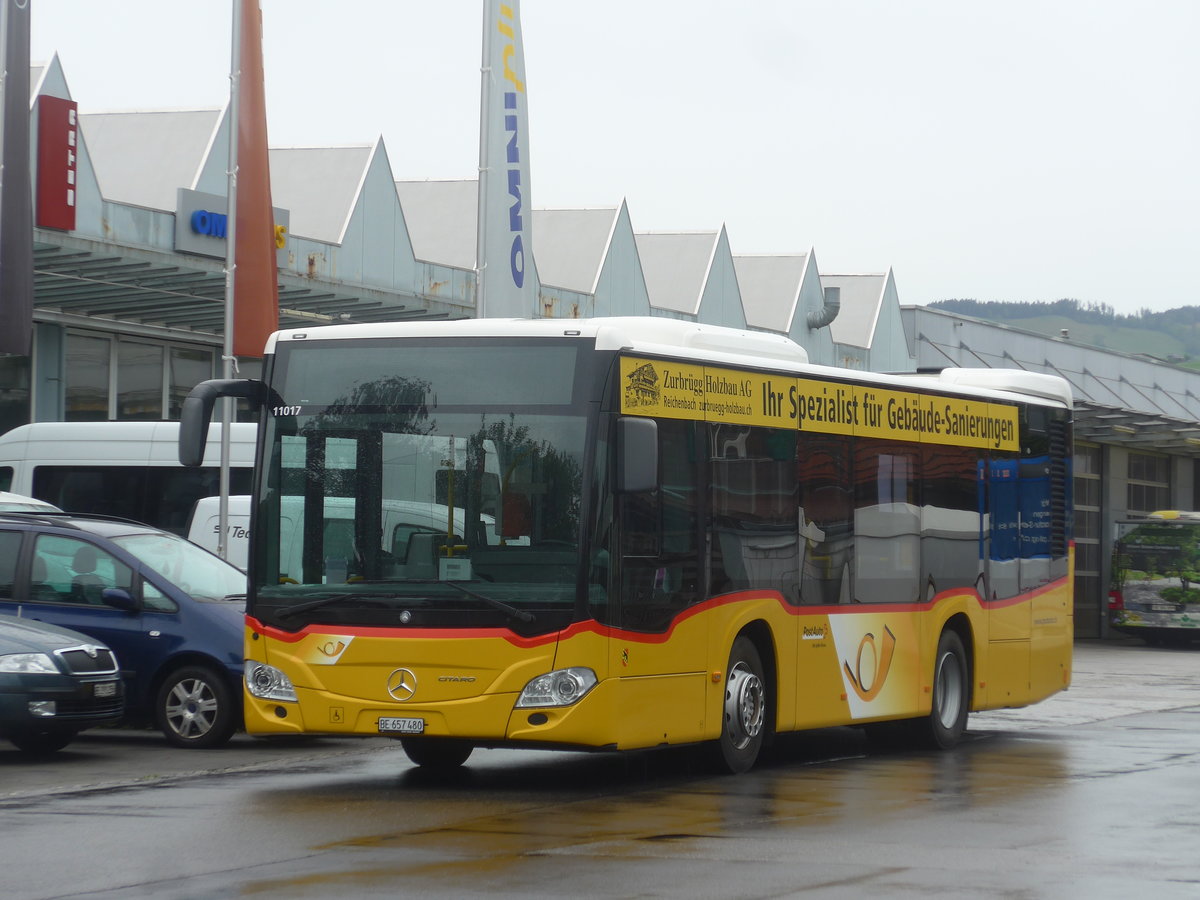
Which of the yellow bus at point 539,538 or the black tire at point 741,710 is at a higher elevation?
the yellow bus at point 539,538

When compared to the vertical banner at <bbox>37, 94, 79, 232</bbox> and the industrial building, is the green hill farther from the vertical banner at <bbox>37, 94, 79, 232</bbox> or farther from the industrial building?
the vertical banner at <bbox>37, 94, 79, 232</bbox>

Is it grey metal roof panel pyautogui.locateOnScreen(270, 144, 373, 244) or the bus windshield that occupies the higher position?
Result: grey metal roof panel pyautogui.locateOnScreen(270, 144, 373, 244)

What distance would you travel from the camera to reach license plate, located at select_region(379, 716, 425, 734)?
1129cm

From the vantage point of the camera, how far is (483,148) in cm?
2109

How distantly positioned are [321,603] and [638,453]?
82.1 inches

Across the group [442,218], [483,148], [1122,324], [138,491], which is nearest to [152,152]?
[138,491]

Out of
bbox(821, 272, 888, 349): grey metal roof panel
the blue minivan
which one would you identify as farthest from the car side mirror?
bbox(821, 272, 888, 349): grey metal roof panel

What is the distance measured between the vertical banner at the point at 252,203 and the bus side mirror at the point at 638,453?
10.2m

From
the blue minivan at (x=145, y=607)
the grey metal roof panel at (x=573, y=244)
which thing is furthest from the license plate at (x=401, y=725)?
the grey metal roof panel at (x=573, y=244)

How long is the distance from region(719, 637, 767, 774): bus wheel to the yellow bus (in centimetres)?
2

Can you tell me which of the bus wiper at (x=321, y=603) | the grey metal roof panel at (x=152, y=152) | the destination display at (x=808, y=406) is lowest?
the bus wiper at (x=321, y=603)

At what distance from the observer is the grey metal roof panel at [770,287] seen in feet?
158

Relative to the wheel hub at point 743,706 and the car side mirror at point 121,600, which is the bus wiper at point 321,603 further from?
the car side mirror at point 121,600

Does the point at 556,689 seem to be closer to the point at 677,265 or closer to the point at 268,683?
the point at 268,683
